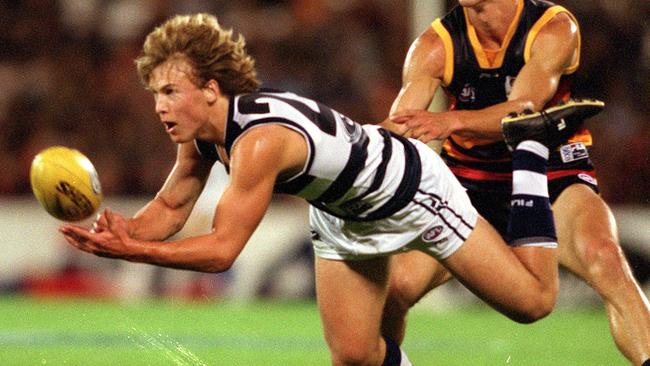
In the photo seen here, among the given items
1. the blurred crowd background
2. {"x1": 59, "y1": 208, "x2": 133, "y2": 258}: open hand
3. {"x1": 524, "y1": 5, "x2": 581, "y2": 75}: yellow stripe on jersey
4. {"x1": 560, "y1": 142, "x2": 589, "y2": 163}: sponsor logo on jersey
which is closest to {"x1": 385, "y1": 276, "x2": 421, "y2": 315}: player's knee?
{"x1": 560, "y1": 142, "x2": 589, "y2": 163}: sponsor logo on jersey

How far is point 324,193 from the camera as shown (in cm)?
539

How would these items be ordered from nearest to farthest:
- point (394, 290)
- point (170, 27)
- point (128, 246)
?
point (128, 246)
point (170, 27)
point (394, 290)

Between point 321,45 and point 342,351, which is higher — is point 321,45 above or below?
below

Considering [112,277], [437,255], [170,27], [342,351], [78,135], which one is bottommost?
[112,277]

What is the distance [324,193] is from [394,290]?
1.13 metres

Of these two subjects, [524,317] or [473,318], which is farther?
[473,318]

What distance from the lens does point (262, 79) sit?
14594mm

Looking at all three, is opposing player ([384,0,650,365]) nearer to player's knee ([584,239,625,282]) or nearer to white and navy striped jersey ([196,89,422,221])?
player's knee ([584,239,625,282])

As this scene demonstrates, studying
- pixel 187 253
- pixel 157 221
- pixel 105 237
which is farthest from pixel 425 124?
pixel 105 237

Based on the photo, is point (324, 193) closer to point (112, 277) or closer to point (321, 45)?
point (112, 277)

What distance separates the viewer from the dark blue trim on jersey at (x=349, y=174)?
5.33 meters

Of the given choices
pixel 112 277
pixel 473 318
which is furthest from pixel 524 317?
pixel 112 277

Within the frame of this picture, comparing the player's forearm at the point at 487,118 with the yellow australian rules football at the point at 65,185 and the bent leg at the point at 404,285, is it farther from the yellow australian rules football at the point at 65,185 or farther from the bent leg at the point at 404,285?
the yellow australian rules football at the point at 65,185

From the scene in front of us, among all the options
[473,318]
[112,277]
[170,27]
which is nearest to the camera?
[170,27]
